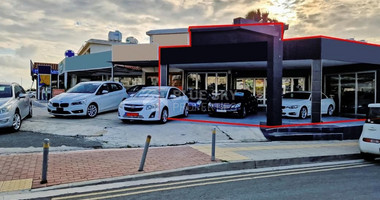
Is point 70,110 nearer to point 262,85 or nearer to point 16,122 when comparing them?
point 16,122

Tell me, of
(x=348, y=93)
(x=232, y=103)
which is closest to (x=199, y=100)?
(x=232, y=103)

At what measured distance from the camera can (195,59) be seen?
15758 millimetres

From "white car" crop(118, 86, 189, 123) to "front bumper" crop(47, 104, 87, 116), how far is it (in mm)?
1842

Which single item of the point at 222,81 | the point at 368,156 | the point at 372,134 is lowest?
the point at 368,156

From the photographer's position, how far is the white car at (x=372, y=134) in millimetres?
7965

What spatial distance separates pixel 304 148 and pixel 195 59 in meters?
7.84

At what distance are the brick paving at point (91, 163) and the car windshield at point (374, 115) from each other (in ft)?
15.0

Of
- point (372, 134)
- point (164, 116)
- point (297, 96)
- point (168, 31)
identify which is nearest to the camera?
point (372, 134)

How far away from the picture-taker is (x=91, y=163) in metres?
6.71

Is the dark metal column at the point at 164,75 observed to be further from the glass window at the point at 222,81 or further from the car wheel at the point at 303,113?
the car wheel at the point at 303,113

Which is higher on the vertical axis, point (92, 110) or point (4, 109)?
point (4, 109)

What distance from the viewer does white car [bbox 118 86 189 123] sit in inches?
467

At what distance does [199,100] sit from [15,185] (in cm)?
1201

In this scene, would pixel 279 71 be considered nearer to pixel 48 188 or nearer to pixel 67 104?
pixel 67 104
